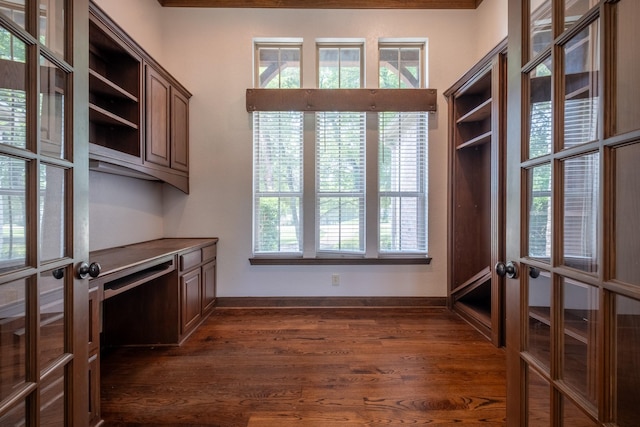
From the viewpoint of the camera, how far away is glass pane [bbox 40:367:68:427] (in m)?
0.89

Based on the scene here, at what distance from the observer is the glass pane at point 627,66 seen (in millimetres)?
653

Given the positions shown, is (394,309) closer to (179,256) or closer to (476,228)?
(476,228)

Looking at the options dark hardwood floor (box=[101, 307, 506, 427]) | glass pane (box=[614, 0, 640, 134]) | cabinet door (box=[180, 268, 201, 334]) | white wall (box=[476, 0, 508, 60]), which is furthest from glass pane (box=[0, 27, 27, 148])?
white wall (box=[476, 0, 508, 60])

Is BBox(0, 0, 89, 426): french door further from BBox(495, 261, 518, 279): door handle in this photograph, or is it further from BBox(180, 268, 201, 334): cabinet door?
BBox(495, 261, 518, 279): door handle

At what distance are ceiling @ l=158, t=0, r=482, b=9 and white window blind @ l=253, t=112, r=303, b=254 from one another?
118 cm

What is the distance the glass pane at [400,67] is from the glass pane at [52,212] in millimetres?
3122

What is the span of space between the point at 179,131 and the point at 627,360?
3.37 meters

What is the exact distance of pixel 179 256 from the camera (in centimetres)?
232

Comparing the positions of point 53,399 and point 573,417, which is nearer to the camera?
point 573,417

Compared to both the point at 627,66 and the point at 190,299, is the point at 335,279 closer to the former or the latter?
the point at 190,299

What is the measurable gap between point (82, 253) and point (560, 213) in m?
1.71

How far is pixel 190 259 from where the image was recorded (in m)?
2.52

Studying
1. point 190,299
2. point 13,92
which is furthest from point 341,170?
point 13,92

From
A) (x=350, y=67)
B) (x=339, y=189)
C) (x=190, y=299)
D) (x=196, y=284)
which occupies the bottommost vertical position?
(x=190, y=299)
